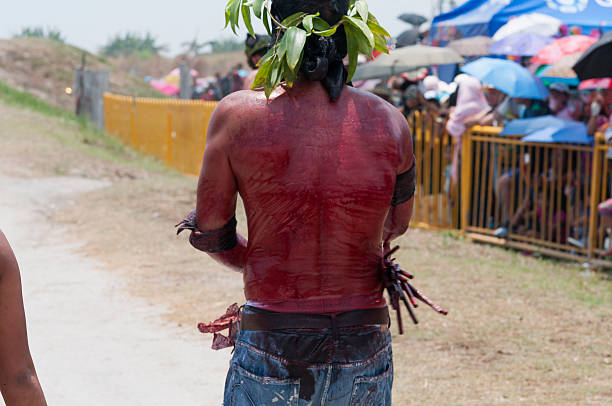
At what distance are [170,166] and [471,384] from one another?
1340 centimetres

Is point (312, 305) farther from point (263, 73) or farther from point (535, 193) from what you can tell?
point (535, 193)

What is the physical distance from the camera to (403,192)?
2.66 metres

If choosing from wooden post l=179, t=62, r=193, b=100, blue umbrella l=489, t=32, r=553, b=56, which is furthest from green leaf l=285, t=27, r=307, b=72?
wooden post l=179, t=62, r=193, b=100

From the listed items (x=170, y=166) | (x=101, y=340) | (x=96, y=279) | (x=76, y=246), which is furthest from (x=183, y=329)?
(x=170, y=166)

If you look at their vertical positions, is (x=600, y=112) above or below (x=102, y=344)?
above

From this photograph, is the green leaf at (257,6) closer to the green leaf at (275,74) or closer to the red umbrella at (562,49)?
the green leaf at (275,74)

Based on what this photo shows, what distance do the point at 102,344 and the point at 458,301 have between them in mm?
2840

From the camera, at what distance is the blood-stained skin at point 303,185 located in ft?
7.86

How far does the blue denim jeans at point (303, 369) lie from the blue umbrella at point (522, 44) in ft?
29.5

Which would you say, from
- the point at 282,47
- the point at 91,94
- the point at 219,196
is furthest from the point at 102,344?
the point at 91,94

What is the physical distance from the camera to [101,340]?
6094 millimetres

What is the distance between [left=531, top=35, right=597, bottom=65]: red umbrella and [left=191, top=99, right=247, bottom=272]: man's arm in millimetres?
7281

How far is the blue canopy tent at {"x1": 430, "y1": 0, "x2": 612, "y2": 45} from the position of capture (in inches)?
486

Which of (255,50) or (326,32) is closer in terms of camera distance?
(326,32)
